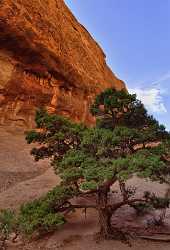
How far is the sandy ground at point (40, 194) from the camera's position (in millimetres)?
13789

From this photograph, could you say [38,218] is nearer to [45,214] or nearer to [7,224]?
[45,214]

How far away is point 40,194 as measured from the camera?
65.2ft

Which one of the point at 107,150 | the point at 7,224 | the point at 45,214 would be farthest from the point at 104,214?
the point at 7,224

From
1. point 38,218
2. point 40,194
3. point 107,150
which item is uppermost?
point 107,150

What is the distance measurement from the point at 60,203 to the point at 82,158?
2777 millimetres

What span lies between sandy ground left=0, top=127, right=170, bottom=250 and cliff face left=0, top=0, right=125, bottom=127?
4.16 m

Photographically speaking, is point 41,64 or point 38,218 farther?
point 41,64

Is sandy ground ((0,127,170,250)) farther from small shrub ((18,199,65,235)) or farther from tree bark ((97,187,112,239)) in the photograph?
small shrub ((18,199,65,235))

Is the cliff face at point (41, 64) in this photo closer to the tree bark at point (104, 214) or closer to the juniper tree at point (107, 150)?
the juniper tree at point (107, 150)

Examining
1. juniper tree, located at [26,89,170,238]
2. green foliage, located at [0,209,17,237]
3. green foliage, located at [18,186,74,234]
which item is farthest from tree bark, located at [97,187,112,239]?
green foliage, located at [0,209,17,237]

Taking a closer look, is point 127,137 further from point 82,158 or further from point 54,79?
point 54,79

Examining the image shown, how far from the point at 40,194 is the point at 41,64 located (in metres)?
16.3

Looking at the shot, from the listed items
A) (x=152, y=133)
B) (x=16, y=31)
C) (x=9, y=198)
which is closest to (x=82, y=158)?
(x=152, y=133)

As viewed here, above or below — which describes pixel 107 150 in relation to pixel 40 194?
above
